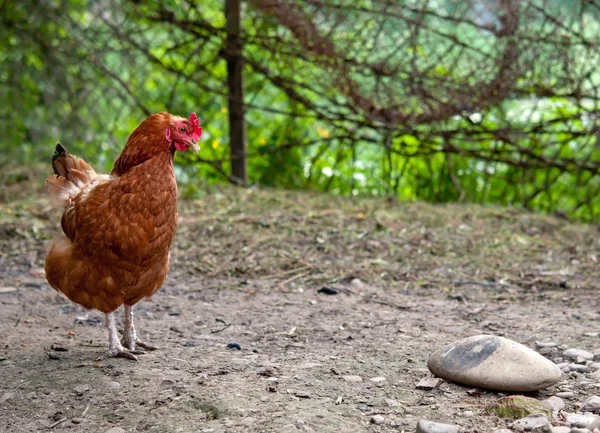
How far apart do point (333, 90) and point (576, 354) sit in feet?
11.7

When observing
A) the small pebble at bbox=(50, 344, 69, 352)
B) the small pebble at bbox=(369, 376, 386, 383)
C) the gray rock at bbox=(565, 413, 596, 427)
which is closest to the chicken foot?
the small pebble at bbox=(50, 344, 69, 352)

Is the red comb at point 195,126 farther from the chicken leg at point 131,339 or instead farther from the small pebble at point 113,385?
the small pebble at point 113,385

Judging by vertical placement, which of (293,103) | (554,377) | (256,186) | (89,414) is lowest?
(89,414)

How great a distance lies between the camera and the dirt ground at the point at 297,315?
2777mm

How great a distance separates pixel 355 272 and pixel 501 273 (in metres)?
0.89

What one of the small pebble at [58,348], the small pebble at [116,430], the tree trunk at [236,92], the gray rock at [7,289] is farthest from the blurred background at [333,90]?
the small pebble at [116,430]

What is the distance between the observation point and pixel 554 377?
285 cm

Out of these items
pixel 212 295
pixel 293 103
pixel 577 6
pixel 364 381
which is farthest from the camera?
pixel 293 103

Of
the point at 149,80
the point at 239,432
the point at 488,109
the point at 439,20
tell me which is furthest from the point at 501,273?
the point at 149,80

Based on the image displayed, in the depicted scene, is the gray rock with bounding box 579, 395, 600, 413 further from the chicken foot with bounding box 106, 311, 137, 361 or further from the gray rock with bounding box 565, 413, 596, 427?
the chicken foot with bounding box 106, 311, 137, 361

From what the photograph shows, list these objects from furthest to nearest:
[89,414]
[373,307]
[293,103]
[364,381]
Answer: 1. [293,103]
2. [373,307]
3. [364,381]
4. [89,414]

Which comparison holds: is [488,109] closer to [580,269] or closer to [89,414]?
[580,269]

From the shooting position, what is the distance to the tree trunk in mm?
6395

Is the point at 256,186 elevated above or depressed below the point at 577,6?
below
